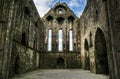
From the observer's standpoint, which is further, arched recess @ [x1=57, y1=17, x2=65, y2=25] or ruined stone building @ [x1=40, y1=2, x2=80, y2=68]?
arched recess @ [x1=57, y1=17, x2=65, y2=25]

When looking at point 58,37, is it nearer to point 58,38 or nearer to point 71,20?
point 58,38

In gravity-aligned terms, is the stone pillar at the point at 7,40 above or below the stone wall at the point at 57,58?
above

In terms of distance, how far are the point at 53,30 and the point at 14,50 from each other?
42.3 feet

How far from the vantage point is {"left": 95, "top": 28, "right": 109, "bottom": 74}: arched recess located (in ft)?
35.5

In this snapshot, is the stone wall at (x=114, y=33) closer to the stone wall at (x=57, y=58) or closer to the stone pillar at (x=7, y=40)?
the stone pillar at (x=7, y=40)

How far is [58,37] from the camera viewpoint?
21219 mm

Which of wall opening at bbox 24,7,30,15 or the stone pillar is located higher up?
wall opening at bbox 24,7,30,15

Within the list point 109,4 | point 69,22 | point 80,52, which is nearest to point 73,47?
point 80,52

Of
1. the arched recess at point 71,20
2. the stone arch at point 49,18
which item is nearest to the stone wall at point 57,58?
the arched recess at point 71,20

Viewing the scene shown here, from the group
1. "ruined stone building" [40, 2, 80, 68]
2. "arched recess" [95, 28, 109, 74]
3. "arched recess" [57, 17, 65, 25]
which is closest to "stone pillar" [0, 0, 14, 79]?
"arched recess" [95, 28, 109, 74]

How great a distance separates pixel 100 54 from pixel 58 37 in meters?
11.2

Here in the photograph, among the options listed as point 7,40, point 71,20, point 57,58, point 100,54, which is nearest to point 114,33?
point 100,54

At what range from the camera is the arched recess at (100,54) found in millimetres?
10812

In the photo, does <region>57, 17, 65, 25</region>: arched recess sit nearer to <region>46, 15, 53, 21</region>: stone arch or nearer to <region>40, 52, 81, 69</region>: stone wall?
<region>46, 15, 53, 21</region>: stone arch
